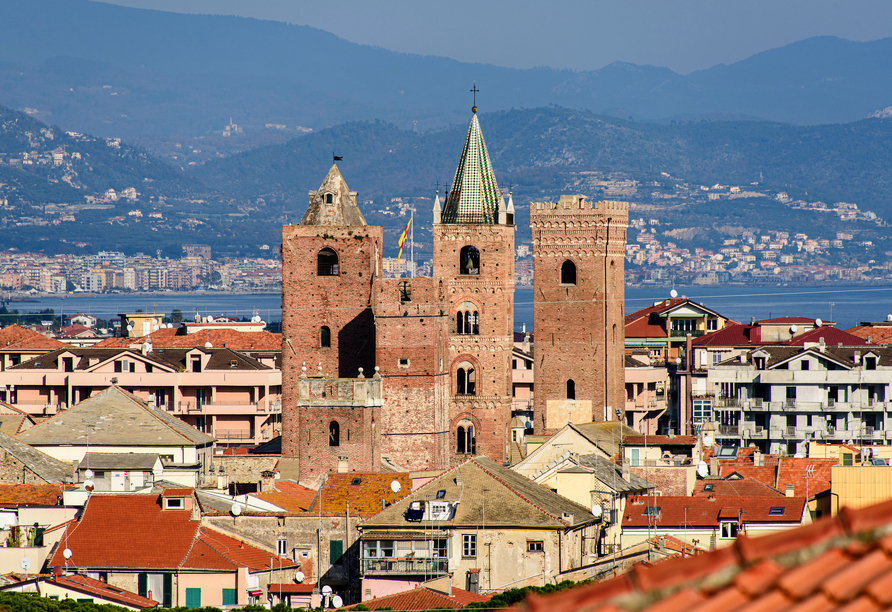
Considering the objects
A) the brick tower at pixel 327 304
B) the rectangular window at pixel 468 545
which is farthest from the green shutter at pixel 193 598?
Result: the brick tower at pixel 327 304

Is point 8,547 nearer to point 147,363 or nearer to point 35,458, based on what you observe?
point 35,458

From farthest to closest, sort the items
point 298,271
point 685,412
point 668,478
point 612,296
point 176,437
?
point 685,412 → point 612,296 → point 298,271 → point 176,437 → point 668,478

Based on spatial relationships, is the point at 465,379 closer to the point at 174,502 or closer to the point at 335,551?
the point at 335,551

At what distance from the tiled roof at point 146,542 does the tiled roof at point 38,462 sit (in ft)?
27.8

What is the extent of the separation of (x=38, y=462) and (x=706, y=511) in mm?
20596

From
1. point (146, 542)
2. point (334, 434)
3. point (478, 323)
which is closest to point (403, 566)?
point (146, 542)

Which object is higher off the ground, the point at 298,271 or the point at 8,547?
the point at 298,271

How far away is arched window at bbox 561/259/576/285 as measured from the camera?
230ft

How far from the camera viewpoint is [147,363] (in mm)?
79938

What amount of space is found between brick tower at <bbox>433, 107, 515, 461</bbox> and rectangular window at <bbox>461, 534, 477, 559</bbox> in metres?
24.0

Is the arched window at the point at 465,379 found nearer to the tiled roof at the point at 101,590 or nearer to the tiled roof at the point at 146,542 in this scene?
the tiled roof at the point at 146,542

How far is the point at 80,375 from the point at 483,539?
4594cm

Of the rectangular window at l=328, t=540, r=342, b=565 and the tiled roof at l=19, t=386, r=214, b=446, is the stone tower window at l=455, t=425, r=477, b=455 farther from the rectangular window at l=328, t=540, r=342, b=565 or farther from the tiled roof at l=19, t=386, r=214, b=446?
the rectangular window at l=328, t=540, r=342, b=565

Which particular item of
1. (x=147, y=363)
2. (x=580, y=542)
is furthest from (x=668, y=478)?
(x=147, y=363)
